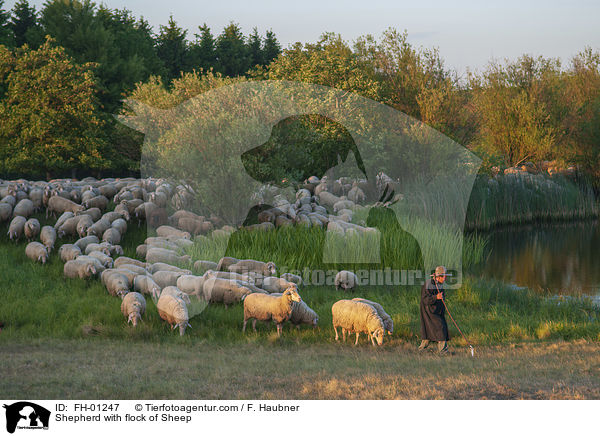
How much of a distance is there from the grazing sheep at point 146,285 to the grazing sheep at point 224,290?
3.17 ft

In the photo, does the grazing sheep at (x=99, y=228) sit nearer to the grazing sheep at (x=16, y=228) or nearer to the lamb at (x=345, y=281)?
the grazing sheep at (x=16, y=228)

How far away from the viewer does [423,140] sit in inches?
1104

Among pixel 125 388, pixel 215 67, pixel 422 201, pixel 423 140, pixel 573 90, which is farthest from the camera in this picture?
pixel 215 67

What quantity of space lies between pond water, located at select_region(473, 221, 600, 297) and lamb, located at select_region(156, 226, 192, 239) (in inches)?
345

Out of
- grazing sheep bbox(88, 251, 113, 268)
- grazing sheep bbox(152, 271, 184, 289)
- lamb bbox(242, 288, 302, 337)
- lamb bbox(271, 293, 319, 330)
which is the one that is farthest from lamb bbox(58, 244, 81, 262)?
lamb bbox(271, 293, 319, 330)

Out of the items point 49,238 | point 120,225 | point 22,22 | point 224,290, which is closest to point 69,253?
point 49,238

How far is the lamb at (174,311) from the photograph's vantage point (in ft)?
33.2

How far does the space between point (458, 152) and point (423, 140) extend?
223cm

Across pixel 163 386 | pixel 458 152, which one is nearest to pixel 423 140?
pixel 458 152

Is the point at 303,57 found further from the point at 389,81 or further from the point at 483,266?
the point at 483,266

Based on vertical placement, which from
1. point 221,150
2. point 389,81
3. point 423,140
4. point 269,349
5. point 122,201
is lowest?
point 269,349

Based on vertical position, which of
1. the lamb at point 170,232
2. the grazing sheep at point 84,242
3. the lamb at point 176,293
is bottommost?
the lamb at point 176,293

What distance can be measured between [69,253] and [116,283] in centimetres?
330
